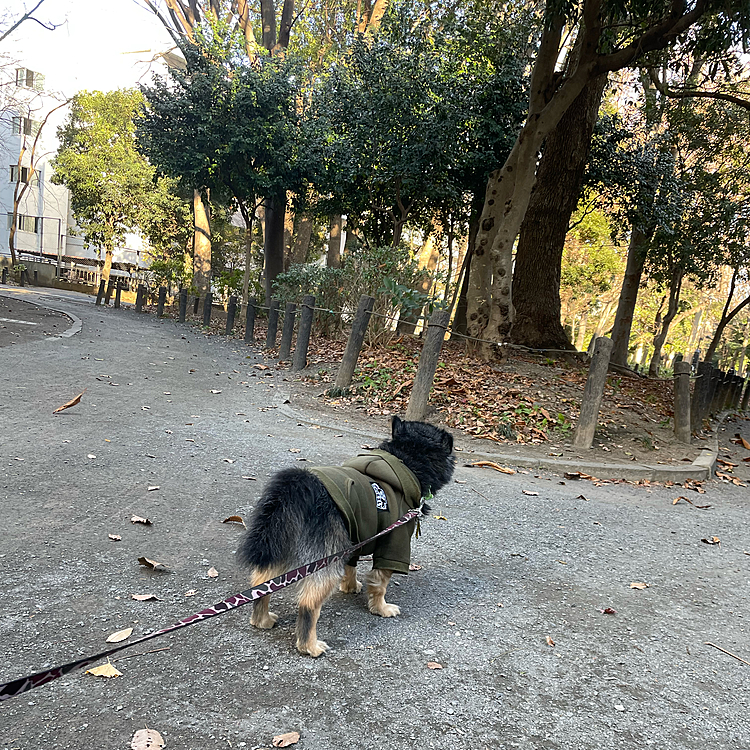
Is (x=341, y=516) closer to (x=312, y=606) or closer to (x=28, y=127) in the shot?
(x=312, y=606)

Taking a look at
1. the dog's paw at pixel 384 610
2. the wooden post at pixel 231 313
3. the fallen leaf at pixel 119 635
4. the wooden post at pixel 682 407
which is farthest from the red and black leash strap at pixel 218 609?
the wooden post at pixel 231 313

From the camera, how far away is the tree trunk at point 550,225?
41.0 ft

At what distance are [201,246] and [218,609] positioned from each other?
23195mm

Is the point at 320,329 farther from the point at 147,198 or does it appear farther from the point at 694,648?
the point at 147,198

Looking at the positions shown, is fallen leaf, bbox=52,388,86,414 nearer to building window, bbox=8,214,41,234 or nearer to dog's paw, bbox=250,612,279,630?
dog's paw, bbox=250,612,279,630

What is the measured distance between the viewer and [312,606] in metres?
2.45

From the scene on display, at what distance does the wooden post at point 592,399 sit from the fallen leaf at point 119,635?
5.89m

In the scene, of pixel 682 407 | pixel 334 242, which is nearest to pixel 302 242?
pixel 334 242

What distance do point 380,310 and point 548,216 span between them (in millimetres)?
4623

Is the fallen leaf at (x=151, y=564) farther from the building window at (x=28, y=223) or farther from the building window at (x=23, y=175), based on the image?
the building window at (x=28, y=223)

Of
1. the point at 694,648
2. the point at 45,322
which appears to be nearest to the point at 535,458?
the point at 694,648

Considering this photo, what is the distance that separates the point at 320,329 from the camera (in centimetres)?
1337

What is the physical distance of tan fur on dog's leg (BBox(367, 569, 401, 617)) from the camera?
9.54 feet

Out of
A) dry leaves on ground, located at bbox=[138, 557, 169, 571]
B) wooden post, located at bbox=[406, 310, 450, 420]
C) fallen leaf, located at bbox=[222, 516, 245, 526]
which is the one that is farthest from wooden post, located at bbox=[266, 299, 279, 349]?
dry leaves on ground, located at bbox=[138, 557, 169, 571]
